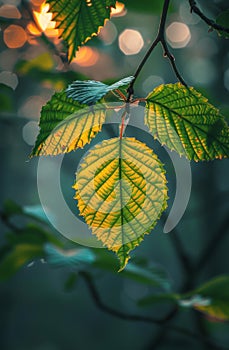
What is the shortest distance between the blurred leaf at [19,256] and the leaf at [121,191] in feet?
2.73

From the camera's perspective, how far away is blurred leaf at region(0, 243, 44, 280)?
4.14 ft

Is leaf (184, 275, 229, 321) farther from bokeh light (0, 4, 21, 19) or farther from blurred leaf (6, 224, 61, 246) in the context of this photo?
bokeh light (0, 4, 21, 19)

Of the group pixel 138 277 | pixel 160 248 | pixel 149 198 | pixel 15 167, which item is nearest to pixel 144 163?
pixel 149 198

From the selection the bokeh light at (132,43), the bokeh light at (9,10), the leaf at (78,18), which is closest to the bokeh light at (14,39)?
the bokeh light at (9,10)

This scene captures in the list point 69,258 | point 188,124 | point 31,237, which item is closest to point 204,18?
point 188,124

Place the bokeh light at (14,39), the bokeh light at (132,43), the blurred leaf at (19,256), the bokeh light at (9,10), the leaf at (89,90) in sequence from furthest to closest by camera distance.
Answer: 1. the bokeh light at (132,43)
2. the bokeh light at (14,39)
3. the bokeh light at (9,10)
4. the blurred leaf at (19,256)
5. the leaf at (89,90)

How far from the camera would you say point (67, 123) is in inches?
16.0

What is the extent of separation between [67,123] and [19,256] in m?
0.96

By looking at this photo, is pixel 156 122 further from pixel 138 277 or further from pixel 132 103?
pixel 138 277

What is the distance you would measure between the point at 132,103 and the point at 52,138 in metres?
0.08

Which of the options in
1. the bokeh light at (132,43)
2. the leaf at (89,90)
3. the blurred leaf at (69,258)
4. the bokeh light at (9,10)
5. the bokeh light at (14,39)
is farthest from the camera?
the bokeh light at (132,43)

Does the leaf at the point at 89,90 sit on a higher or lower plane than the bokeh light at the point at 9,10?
higher

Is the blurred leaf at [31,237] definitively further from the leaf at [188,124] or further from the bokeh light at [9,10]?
the leaf at [188,124]

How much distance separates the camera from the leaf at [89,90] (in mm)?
359
